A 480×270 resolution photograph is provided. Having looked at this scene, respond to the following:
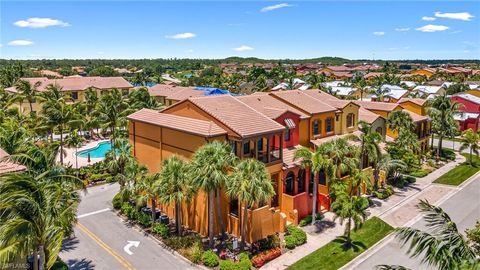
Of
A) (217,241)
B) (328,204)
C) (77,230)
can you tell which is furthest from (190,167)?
(328,204)

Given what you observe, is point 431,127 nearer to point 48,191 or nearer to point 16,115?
point 48,191

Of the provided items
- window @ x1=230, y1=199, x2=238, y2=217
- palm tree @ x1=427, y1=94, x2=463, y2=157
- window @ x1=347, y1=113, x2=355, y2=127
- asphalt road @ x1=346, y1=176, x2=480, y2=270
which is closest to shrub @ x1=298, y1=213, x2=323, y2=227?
asphalt road @ x1=346, y1=176, x2=480, y2=270

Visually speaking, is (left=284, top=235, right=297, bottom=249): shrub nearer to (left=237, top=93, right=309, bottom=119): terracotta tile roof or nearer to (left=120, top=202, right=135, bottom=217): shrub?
(left=237, top=93, right=309, bottom=119): terracotta tile roof

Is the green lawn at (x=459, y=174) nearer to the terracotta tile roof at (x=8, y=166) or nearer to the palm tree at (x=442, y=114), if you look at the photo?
the palm tree at (x=442, y=114)

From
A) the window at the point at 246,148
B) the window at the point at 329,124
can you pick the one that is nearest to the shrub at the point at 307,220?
the window at the point at 246,148

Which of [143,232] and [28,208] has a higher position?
[28,208]

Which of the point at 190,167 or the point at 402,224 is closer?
the point at 190,167
